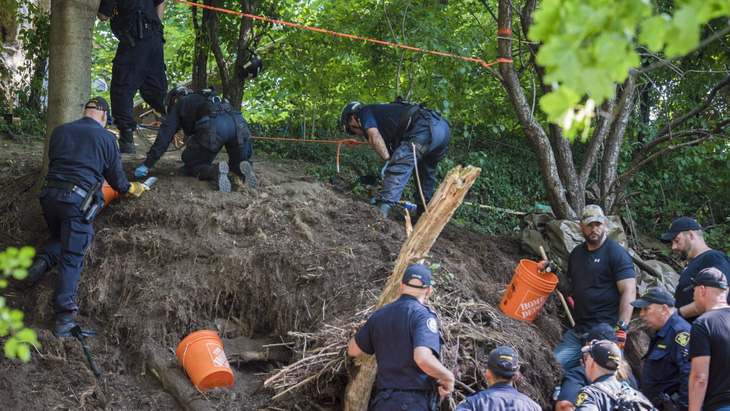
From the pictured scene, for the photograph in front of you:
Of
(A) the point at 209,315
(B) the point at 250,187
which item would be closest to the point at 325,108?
(B) the point at 250,187

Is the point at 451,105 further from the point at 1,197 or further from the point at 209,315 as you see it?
the point at 1,197

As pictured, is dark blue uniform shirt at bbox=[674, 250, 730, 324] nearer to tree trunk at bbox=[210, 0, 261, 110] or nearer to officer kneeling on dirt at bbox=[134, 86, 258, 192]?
officer kneeling on dirt at bbox=[134, 86, 258, 192]

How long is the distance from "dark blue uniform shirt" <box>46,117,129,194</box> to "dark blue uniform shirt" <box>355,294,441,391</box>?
3.21 metres

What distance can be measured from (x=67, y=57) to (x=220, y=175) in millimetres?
1999

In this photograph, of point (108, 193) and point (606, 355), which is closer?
point (606, 355)

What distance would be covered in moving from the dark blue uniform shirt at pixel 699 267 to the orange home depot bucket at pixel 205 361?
3.93m

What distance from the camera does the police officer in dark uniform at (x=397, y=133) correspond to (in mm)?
7895

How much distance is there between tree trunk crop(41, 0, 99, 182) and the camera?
6.64 m

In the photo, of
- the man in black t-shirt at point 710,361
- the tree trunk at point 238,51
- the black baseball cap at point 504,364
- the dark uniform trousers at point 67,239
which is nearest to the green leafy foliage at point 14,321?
the black baseball cap at point 504,364

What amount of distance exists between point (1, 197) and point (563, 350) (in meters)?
6.03

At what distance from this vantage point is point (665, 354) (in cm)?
491

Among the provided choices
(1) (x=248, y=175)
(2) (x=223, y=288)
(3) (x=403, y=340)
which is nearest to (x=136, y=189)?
(1) (x=248, y=175)

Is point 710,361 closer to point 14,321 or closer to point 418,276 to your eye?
point 418,276

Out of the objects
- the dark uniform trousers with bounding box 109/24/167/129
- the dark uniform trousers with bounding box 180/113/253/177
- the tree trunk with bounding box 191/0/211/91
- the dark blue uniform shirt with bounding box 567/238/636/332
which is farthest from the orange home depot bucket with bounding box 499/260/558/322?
the tree trunk with bounding box 191/0/211/91
